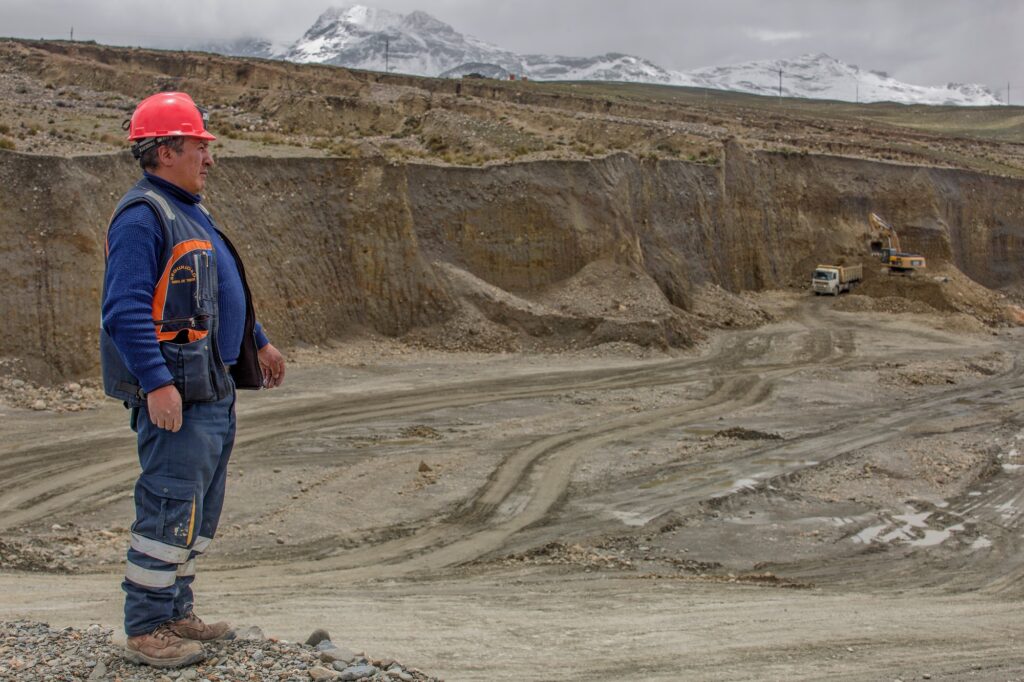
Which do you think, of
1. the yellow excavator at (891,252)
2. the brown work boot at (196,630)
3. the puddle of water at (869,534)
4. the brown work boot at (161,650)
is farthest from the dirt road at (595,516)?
the yellow excavator at (891,252)

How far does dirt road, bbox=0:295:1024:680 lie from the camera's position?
8391mm

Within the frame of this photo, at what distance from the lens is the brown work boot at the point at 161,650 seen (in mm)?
5297

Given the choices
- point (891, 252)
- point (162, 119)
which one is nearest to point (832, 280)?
point (891, 252)

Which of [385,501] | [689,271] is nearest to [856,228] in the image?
[689,271]

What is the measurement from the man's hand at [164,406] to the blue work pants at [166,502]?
0.17 meters

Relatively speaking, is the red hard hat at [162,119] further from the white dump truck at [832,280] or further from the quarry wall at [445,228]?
the white dump truck at [832,280]

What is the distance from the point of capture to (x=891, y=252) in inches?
1811

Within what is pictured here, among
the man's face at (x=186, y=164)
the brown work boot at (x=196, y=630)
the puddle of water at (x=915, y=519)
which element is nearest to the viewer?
the man's face at (x=186, y=164)

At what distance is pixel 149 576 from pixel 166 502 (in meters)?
0.41

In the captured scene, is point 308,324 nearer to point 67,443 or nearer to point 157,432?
point 67,443

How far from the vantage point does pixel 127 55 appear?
60844 mm

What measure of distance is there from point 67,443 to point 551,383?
12.0m

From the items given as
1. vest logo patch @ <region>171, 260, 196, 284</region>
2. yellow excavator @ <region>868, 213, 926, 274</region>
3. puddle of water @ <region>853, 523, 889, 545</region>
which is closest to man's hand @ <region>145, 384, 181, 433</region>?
vest logo patch @ <region>171, 260, 196, 284</region>

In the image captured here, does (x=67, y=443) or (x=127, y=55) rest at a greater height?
(x=127, y=55)
